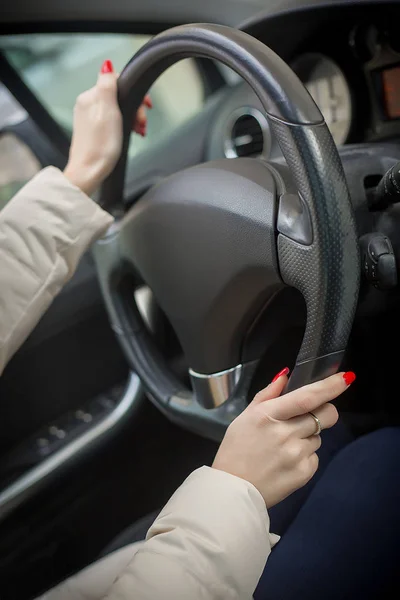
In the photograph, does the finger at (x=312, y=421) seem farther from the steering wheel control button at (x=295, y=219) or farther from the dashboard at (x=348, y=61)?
the dashboard at (x=348, y=61)

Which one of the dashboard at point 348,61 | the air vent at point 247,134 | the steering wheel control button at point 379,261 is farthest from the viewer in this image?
the air vent at point 247,134

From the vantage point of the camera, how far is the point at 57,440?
110 cm

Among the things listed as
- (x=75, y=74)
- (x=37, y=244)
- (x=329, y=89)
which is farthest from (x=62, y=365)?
(x=329, y=89)

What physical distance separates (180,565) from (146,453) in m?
0.66

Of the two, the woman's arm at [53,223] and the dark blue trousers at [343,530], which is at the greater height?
the woman's arm at [53,223]

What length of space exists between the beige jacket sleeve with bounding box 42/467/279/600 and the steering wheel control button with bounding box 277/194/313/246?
0.22 m

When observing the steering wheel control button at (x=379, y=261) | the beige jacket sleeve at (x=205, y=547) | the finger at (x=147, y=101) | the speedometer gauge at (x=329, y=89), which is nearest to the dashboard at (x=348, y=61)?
the speedometer gauge at (x=329, y=89)

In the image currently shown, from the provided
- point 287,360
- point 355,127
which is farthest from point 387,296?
point 355,127

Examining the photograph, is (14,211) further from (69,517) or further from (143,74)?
(69,517)

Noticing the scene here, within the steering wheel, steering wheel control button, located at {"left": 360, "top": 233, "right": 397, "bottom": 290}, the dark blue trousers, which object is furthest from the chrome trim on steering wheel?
steering wheel control button, located at {"left": 360, "top": 233, "right": 397, "bottom": 290}

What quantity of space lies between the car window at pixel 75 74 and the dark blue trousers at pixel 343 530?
0.76 meters

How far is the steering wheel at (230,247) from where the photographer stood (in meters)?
0.51

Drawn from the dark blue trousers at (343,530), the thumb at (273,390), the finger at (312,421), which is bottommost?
the dark blue trousers at (343,530)

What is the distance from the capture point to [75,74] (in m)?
1.28
